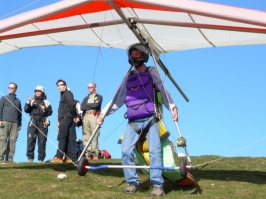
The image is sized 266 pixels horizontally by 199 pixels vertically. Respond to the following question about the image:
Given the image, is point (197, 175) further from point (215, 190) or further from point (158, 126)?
point (158, 126)

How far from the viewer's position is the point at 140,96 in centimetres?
630

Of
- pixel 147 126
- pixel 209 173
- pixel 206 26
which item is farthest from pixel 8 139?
pixel 206 26

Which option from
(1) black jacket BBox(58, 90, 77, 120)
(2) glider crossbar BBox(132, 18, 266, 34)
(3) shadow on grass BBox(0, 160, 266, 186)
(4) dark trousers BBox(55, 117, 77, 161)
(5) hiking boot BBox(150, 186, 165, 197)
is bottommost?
(5) hiking boot BBox(150, 186, 165, 197)

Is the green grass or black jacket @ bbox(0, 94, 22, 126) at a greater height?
black jacket @ bbox(0, 94, 22, 126)

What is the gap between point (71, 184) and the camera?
22.2 feet

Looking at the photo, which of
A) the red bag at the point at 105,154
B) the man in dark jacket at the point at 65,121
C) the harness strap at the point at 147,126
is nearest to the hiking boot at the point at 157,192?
the harness strap at the point at 147,126

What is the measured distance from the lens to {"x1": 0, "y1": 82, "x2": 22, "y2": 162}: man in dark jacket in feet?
34.3

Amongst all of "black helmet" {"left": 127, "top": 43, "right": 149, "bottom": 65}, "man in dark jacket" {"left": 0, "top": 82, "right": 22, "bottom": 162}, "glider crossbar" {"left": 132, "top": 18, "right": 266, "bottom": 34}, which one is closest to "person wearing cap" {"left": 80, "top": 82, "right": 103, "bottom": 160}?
"man in dark jacket" {"left": 0, "top": 82, "right": 22, "bottom": 162}

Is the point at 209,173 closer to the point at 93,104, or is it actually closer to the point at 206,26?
the point at 206,26

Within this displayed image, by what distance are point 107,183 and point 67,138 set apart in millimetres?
3000

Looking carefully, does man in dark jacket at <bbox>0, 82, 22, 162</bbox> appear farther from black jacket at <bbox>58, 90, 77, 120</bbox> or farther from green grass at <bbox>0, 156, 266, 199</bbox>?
green grass at <bbox>0, 156, 266, 199</bbox>

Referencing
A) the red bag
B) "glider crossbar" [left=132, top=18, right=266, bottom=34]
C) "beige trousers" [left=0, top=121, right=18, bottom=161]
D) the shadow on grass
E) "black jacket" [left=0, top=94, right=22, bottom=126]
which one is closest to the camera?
"glider crossbar" [left=132, top=18, right=266, bottom=34]

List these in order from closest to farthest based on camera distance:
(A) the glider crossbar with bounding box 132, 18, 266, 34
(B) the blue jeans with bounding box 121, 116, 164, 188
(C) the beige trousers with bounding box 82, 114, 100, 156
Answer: (B) the blue jeans with bounding box 121, 116, 164, 188 < (A) the glider crossbar with bounding box 132, 18, 266, 34 < (C) the beige trousers with bounding box 82, 114, 100, 156

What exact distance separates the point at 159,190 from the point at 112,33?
12.0 feet
